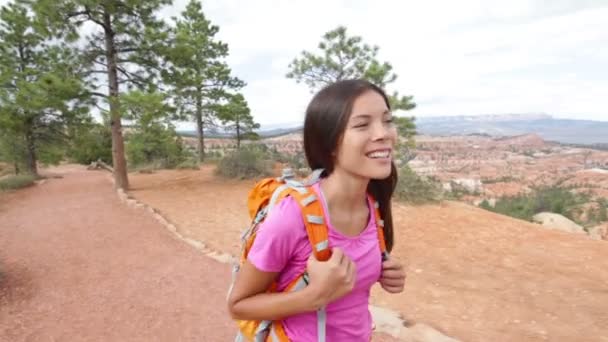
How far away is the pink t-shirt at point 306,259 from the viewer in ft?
3.10

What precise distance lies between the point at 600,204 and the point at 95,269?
2569 centimetres

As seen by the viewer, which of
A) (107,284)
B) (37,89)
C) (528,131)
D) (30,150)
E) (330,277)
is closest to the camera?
(330,277)

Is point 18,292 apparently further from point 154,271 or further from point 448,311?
point 448,311

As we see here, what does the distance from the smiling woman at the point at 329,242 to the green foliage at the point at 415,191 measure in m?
8.98

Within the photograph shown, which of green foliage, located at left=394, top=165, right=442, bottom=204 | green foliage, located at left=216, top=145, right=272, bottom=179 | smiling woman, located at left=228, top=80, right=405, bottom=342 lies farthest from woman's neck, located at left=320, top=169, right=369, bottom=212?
green foliage, located at left=216, top=145, right=272, bottom=179

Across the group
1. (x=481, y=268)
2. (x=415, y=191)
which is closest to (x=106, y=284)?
(x=481, y=268)

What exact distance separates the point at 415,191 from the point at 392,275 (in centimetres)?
922

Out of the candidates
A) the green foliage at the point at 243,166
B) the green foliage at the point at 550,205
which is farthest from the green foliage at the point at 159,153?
the green foliage at the point at 550,205

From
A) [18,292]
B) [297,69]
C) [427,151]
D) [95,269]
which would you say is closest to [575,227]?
[297,69]

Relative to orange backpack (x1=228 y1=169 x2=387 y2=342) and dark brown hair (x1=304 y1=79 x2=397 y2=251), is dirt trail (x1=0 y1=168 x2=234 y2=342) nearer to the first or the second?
orange backpack (x1=228 y1=169 x2=387 y2=342)

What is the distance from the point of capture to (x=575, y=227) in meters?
11.1

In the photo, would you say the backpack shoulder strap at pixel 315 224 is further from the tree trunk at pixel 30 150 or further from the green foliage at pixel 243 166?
the tree trunk at pixel 30 150

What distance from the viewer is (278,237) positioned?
0.94 metres

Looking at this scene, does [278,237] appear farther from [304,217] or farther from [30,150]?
[30,150]
